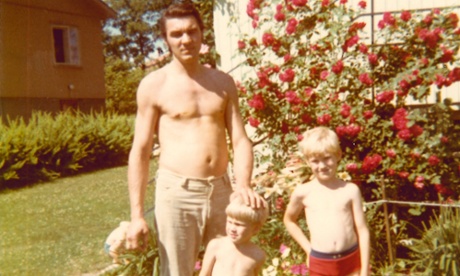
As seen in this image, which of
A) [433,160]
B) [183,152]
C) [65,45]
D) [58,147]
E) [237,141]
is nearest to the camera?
[183,152]

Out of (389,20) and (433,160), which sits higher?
(389,20)

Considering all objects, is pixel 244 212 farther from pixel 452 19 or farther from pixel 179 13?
pixel 452 19

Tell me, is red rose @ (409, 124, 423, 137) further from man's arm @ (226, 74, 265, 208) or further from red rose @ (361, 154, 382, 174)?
man's arm @ (226, 74, 265, 208)

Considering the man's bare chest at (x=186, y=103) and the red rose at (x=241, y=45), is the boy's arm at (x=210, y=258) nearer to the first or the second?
the man's bare chest at (x=186, y=103)

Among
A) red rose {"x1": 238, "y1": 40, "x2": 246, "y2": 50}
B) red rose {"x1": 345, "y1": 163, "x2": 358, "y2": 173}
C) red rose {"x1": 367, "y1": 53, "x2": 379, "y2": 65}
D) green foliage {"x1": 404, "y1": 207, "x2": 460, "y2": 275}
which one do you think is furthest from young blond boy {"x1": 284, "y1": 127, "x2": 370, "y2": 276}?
red rose {"x1": 238, "y1": 40, "x2": 246, "y2": 50}

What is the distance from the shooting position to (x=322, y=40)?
199 inches

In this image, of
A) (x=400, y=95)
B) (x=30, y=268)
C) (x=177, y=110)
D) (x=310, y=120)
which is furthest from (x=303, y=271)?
(x=30, y=268)

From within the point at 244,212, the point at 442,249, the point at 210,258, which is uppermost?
the point at 244,212

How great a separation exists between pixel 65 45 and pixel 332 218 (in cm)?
1905

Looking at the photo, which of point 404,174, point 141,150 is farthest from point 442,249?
point 141,150

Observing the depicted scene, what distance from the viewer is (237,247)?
8.52 ft

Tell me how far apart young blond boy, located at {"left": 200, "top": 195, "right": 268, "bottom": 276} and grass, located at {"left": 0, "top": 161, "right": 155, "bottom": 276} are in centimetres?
334

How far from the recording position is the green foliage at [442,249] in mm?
3979

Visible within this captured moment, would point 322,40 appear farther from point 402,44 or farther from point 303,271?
point 303,271
